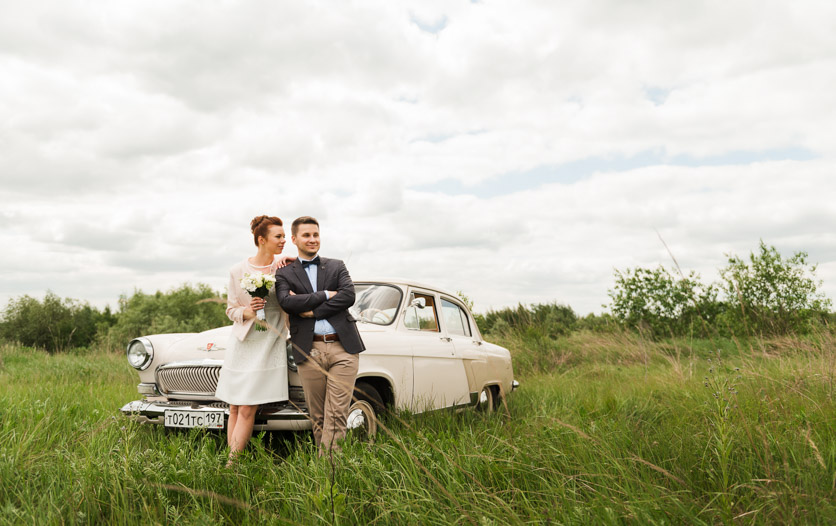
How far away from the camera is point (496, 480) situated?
340 centimetres

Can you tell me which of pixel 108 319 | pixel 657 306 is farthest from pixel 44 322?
pixel 657 306

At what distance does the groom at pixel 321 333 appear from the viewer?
14.0ft

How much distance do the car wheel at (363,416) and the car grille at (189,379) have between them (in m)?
1.15

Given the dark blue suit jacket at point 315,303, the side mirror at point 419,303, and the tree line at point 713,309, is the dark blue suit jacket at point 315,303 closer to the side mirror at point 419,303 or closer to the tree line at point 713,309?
the side mirror at point 419,303

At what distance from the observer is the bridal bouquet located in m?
4.26

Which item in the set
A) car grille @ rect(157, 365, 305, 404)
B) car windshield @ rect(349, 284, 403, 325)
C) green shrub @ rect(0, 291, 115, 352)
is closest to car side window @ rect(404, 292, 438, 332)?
car windshield @ rect(349, 284, 403, 325)

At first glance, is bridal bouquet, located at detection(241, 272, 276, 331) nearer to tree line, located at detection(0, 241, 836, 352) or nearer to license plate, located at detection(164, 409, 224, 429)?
license plate, located at detection(164, 409, 224, 429)

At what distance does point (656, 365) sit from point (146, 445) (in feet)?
33.3

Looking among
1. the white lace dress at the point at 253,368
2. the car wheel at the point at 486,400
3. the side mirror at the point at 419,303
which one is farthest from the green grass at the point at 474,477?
the car wheel at the point at 486,400

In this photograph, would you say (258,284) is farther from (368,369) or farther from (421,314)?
(421,314)

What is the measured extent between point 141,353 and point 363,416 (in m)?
2.12

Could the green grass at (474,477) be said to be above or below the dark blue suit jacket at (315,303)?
below

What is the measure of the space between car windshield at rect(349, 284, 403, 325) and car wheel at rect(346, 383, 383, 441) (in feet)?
2.25

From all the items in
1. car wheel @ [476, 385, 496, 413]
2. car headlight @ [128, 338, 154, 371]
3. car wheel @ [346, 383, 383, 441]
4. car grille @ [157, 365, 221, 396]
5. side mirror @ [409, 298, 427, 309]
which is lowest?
car wheel @ [476, 385, 496, 413]
